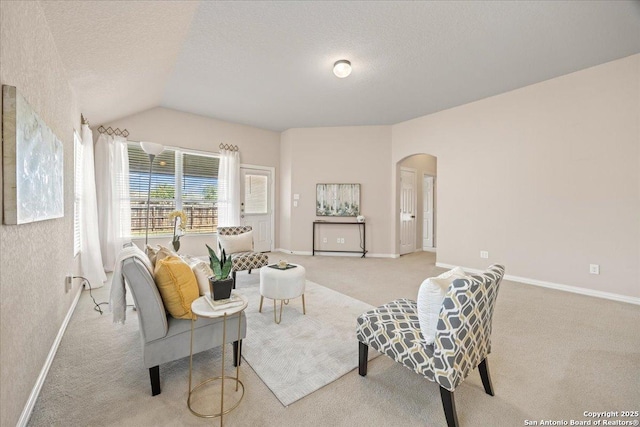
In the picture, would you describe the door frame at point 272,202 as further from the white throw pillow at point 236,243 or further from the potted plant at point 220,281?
the potted plant at point 220,281

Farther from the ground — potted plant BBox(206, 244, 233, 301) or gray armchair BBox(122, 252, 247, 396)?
potted plant BBox(206, 244, 233, 301)

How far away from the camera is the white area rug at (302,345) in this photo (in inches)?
71.7

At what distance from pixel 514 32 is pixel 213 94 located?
426 cm

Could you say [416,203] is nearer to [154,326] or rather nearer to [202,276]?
[202,276]

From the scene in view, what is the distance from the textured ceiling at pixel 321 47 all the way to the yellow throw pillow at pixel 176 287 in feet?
6.31

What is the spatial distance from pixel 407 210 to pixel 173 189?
17.6ft

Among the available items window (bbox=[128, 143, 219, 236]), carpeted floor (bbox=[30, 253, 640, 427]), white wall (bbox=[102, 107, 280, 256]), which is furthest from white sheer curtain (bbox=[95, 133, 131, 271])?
carpeted floor (bbox=[30, 253, 640, 427])

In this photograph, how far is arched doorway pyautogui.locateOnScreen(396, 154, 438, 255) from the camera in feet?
21.5

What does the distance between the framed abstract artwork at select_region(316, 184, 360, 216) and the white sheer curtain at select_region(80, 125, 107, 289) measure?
4.16m

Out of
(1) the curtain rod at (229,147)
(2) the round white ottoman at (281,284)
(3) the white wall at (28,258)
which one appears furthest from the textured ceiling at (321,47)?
(2) the round white ottoman at (281,284)

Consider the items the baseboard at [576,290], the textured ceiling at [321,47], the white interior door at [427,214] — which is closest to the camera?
the textured ceiling at [321,47]

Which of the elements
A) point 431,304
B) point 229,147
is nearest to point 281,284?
point 431,304

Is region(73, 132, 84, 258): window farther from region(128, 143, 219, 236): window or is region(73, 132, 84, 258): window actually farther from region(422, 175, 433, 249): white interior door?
region(422, 175, 433, 249): white interior door

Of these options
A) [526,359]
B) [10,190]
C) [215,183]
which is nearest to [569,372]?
[526,359]
